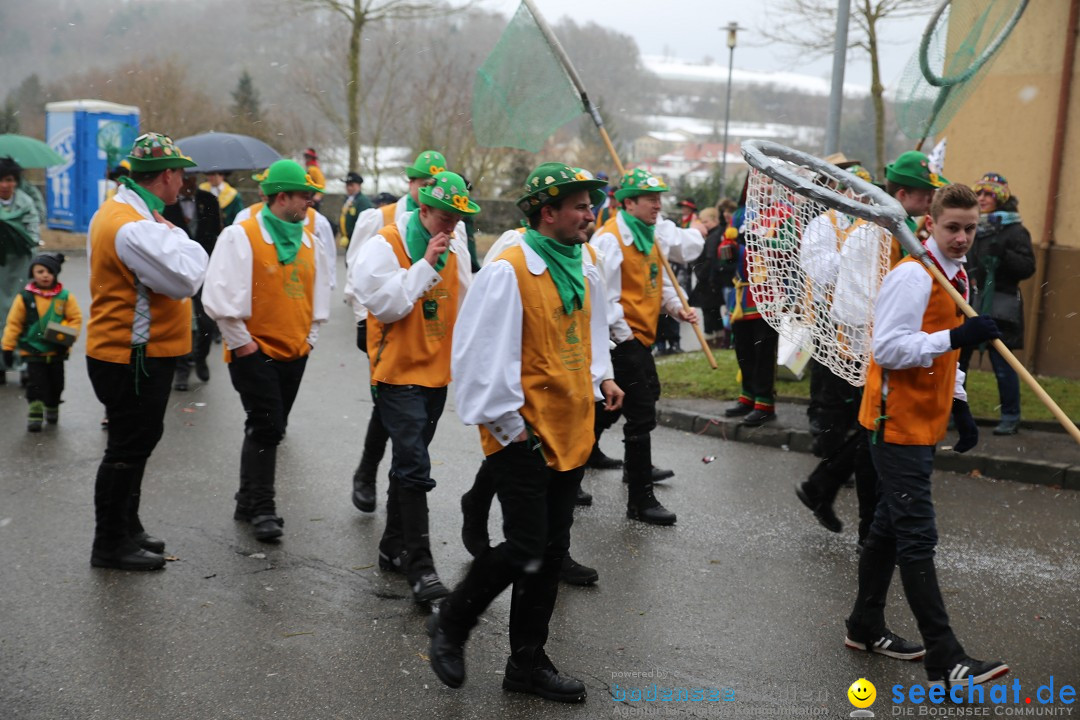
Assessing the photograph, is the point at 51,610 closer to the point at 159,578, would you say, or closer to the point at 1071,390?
the point at 159,578

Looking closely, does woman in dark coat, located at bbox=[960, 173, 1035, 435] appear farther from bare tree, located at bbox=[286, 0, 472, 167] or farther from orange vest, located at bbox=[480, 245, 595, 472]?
bare tree, located at bbox=[286, 0, 472, 167]

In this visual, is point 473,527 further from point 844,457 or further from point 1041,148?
point 1041,148

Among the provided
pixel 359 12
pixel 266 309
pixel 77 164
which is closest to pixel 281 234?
pixel 266 309

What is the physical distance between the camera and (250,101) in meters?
44.1

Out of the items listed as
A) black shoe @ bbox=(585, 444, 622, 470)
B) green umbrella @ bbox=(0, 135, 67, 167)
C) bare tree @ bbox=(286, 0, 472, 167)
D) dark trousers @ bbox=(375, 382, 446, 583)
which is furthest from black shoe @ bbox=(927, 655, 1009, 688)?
bare tree @ bbox=(286, 0, 472, 167)

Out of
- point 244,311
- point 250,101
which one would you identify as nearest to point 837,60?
point 244,311

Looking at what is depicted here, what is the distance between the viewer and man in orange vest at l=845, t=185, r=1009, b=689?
4.07m

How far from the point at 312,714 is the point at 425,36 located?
3399cm

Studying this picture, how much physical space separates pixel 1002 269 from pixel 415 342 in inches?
213

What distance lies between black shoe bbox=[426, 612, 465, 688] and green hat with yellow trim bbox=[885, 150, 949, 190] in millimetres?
3112

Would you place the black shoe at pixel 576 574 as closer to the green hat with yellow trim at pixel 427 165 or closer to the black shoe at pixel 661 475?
the black shoe at pixel 661 475

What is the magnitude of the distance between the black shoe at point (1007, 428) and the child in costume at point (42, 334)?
7.30 meters

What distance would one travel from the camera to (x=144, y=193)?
5.19m

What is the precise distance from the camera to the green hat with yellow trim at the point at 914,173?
532 cm
